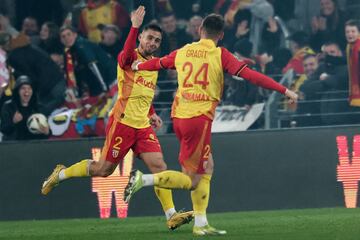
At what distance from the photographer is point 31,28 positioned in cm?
1980

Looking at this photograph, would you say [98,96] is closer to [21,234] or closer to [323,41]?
[323,41]

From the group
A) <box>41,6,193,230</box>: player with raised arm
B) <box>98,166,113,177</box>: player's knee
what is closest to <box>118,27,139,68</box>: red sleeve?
<box>41,6,193,230</box>: player with raised arm

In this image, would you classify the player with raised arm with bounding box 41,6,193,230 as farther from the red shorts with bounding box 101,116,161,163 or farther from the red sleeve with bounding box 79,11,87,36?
the red sleeve with bounding box 79,11,87,36

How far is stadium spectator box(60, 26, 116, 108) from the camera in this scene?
18797mm

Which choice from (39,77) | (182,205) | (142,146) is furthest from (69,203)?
(142,146)

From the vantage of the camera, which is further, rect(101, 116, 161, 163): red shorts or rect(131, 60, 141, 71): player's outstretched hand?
rect(101, 116, 161, 163): red shorts

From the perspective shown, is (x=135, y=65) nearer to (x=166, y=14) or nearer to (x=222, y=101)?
(x=222, y=101)

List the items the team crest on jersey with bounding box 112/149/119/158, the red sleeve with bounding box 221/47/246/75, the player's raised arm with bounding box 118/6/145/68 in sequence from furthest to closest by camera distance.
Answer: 1. the team crest on jersey with bounding box 112/149/119/158
2. the player's raised arm with bounding box 118/6/145/68
3. the red sleeve with bounding box 221/47/246/75

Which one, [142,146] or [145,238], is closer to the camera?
[145,238]

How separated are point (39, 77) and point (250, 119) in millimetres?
3706

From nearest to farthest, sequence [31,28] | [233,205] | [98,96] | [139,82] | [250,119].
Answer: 1. [139,82]
2. [233,205]
3. [250,119]
4. [98,96]
5. [31,28]

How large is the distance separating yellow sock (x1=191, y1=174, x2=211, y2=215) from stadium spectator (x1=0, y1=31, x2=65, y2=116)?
7170 mm

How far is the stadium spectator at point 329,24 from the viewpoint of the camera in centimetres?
1795

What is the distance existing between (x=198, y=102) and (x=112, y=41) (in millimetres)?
7679
